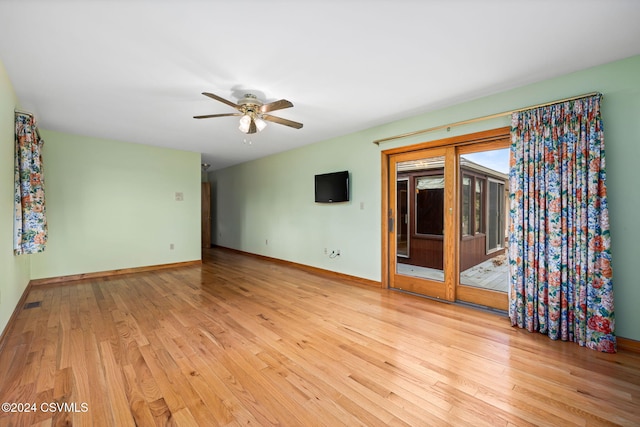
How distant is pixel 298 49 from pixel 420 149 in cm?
233

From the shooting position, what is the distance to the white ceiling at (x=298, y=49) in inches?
69.3

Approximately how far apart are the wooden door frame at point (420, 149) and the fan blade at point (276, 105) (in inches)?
77.8

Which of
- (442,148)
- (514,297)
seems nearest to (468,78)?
(442,148)

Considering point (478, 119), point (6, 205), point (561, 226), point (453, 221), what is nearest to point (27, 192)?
point (6, 205)

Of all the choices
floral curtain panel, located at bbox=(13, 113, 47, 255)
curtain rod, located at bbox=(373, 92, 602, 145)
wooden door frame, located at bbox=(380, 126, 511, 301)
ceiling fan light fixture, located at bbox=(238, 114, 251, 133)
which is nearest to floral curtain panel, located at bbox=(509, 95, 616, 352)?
curtain rod, located at bbox=(373, 92, 602, 145)

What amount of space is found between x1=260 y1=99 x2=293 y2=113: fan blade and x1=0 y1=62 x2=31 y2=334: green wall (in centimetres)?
227

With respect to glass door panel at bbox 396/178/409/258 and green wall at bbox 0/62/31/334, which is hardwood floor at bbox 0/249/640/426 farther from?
glass door panel at bbox 396/178/409/258

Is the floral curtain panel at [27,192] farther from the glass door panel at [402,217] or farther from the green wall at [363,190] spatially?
the glass door panel at [402,217]

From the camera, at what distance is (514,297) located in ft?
9.27

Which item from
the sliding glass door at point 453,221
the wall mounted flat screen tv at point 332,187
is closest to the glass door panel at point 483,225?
the sliding glass door at point 453,221

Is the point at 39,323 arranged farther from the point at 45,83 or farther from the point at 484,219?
the point at 484,219

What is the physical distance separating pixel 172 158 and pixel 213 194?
3.02 meters

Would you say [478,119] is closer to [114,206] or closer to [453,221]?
[453,221]

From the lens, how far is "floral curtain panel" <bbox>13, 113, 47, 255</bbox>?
3.05m
